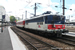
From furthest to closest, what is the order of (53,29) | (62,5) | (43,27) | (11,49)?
1. (62,5)
2. (43,27)
3. (53,29)
4. (11,49)

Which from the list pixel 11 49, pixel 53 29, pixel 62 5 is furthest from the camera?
pixel 62 5

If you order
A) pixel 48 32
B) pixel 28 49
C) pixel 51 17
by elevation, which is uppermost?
pixel 51 17

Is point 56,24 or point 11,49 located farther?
point 56,24

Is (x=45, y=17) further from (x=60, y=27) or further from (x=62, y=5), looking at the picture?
(x=62, y=5)

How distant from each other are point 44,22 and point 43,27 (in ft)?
2.55

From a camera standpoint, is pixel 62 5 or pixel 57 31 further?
pixel 62 5

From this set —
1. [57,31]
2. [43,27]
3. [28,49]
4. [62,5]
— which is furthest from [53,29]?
[62,5]

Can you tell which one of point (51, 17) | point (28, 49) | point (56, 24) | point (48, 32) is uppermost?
point (51, 17)

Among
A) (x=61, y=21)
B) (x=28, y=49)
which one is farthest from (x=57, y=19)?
(x=28, y=49)

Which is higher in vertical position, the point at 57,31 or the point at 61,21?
the point at 61,21

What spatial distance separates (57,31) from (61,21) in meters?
1.64

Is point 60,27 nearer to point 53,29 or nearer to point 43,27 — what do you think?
point 53,29

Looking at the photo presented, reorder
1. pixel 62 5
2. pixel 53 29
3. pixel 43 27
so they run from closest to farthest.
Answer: pixel 53 29
pixel 43 27
pixel 62 5

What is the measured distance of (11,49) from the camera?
24.1ft
